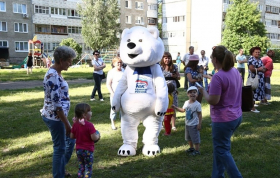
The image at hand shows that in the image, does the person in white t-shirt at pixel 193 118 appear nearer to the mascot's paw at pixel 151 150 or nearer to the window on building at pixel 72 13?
the mascot's paw at pixel 151 150

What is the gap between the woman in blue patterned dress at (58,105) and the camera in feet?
13.4

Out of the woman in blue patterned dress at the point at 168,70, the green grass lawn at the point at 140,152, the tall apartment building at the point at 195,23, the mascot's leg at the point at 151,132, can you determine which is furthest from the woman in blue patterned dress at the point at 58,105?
the tall apartment building at the point at 195,23

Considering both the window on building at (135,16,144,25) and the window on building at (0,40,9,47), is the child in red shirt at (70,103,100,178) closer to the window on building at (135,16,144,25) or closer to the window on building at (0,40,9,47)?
the window on building at (0,40,9,47)


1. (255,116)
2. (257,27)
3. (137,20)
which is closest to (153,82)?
(255,116)

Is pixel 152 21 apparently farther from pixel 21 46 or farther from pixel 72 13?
pixel 21 46

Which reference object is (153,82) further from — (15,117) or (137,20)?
(137,20)

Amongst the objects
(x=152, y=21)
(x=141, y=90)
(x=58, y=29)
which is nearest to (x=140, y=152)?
(x=141, y=90)

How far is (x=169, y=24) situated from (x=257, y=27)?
17749mm

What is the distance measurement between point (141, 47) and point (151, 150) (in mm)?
2004

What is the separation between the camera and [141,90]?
593cm

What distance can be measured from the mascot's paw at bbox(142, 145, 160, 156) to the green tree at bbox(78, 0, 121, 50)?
1655 inches

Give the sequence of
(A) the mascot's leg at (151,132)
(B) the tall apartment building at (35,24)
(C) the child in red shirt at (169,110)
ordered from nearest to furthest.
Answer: (A) the mascot's leg at (151,132) < (C) the child in red shirt at (169,110) < (B) the tall apartment building at (35,24)

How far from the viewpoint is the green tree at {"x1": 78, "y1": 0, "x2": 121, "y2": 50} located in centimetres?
4697

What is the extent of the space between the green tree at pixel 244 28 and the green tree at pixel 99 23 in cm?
1785
